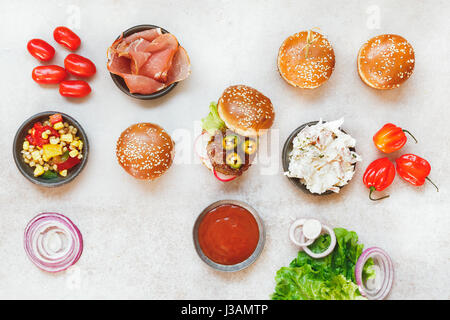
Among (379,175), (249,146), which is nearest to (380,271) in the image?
(379,175)

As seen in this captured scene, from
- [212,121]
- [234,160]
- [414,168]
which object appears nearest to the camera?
[234,160]

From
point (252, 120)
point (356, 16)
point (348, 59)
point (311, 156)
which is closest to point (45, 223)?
point (252, 120)

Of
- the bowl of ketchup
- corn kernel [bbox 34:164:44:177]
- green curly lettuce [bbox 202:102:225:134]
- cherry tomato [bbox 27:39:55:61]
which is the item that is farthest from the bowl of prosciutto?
the bowl of ketchup

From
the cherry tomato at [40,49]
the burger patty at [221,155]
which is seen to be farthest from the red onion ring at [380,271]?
the cherry tomato at [40,49]

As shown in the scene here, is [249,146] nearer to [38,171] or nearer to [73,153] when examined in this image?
[73,153]

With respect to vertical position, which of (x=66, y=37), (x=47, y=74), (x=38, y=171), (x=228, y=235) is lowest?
(x=228, y=235)

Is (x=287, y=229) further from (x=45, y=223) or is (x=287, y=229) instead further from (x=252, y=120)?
(x=45, y=223)
